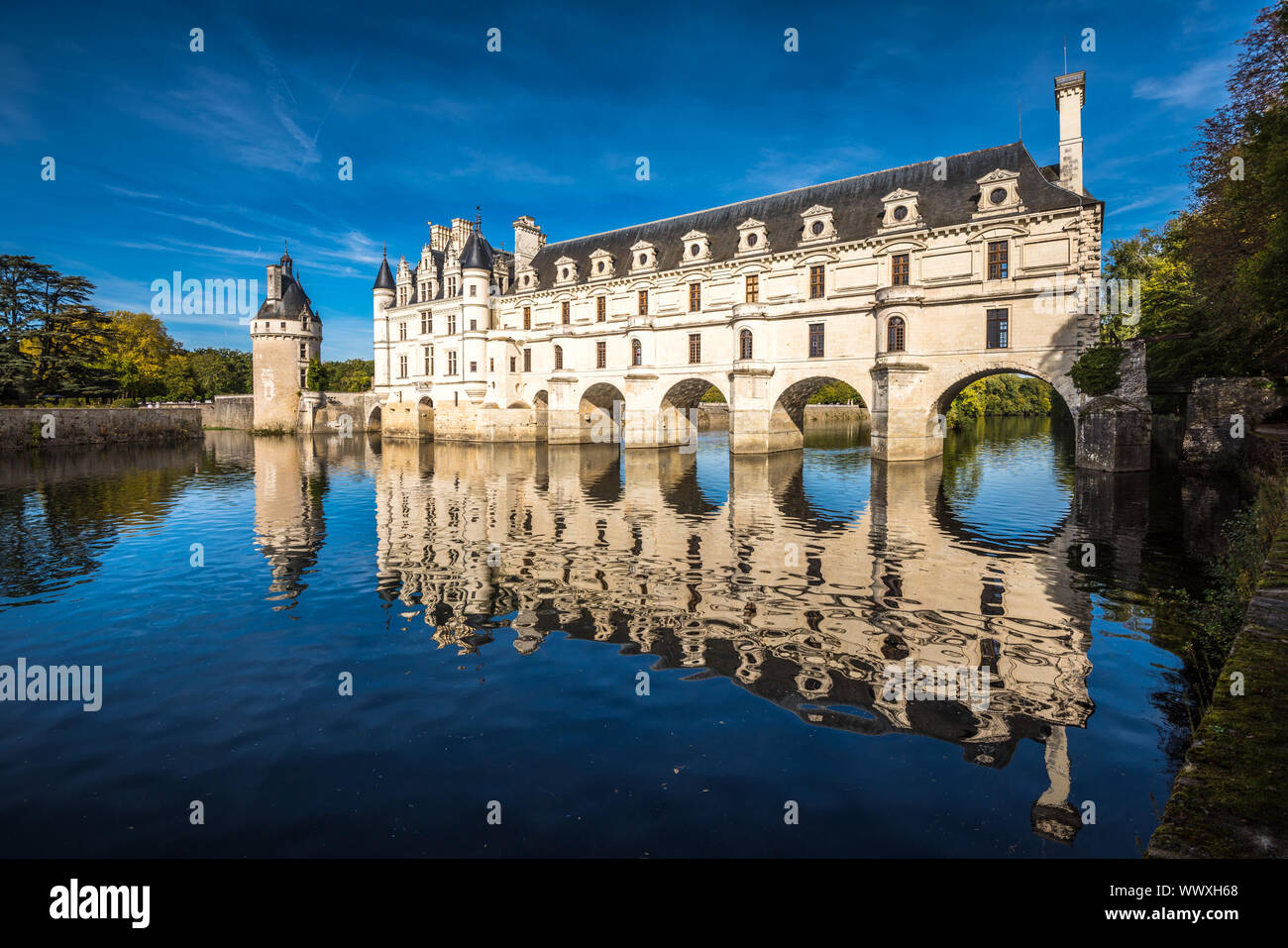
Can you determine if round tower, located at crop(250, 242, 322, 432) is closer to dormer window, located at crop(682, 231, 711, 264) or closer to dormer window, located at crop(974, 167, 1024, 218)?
dormer window, located at crop(682, 231, 711, 264)

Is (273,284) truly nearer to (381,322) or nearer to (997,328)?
(381,322)

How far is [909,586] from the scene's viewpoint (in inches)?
429

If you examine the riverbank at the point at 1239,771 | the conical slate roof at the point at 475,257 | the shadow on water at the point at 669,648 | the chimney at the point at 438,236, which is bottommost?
the shadow on water at the point at 669,648

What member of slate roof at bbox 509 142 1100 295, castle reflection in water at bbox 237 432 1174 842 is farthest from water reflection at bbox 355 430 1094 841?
slate roof at bbox 509 142 1100 295

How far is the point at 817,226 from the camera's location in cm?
3450

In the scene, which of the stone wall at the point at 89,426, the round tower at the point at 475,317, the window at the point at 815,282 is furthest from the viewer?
the round tower at the point at 475,317

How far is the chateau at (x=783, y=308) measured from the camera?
2852 cm

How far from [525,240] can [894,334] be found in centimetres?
3305

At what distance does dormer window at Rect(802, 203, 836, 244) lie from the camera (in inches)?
1328

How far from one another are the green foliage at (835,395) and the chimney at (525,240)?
4574cm

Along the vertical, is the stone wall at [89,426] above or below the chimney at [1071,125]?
below

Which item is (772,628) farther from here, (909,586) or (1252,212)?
(1252,212)

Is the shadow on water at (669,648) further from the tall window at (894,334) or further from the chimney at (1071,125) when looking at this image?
the chimney at (1071,125)

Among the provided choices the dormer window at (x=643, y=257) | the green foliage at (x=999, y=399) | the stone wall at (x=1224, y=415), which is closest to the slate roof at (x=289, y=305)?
the dormer window at (x=643, y=257)
